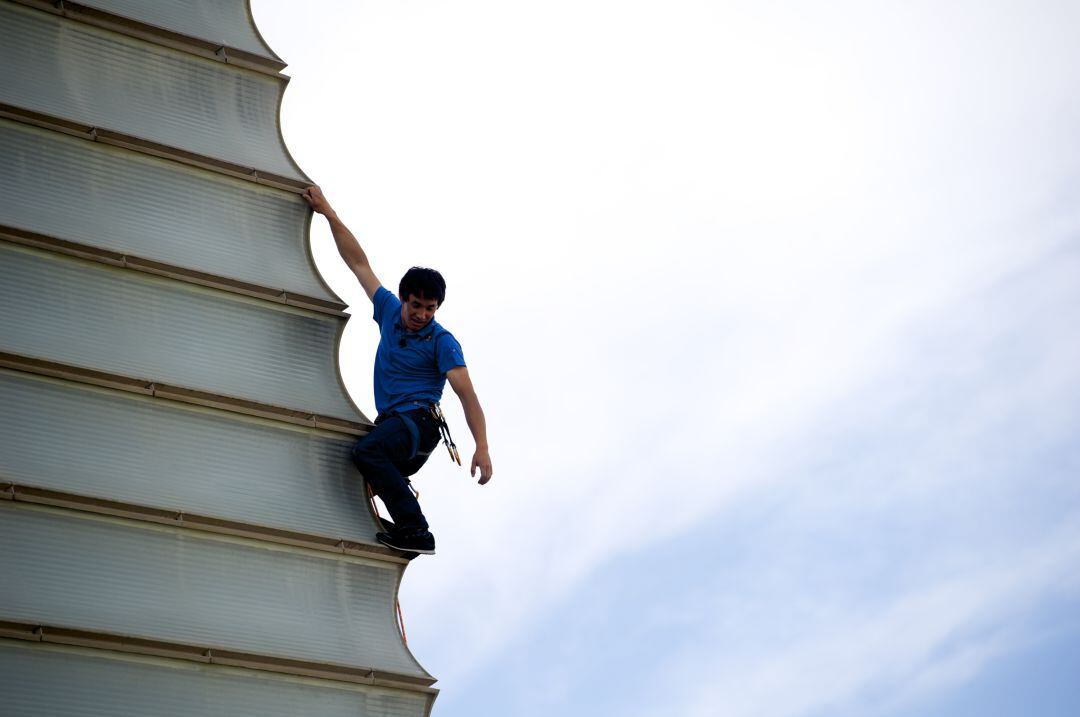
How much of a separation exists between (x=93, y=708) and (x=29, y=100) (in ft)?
15.0

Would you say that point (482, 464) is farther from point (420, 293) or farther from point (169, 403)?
point (169, 403)

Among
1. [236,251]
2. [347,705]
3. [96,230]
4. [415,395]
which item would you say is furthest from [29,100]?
[347,705]

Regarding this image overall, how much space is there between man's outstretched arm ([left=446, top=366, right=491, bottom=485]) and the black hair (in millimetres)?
579

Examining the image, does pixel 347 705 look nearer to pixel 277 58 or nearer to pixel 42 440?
pixel 42 440

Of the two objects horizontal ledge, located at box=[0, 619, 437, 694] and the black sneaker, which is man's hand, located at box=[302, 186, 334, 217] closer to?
the black sneaker

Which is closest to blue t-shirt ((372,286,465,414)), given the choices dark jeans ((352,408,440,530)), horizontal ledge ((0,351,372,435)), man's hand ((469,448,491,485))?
dark jeans ((352,408,440,530))

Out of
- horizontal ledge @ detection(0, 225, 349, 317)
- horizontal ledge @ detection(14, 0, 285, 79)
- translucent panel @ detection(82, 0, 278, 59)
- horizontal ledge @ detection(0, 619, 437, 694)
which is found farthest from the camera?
translucent panel @ detection(82, 0, 278, 59)

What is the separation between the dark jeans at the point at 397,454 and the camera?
438 inches

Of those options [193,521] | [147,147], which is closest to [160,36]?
[147,147]

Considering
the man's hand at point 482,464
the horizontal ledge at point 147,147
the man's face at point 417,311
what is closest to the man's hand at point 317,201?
the horizontal ledge at point 147,147

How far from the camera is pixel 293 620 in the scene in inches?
426

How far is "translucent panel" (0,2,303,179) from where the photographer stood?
11516 millimetres

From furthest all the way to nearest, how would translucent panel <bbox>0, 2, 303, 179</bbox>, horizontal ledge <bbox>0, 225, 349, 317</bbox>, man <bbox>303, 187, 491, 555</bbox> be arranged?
translucent panel <bbox>0, 2, 303, 179</bbox>, man <bbox>303, 187, 491, 555</bbox>, horizontal ledge <bbox>0, 225, 349, 317</bbox>

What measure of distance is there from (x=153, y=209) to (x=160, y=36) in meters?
1.48
